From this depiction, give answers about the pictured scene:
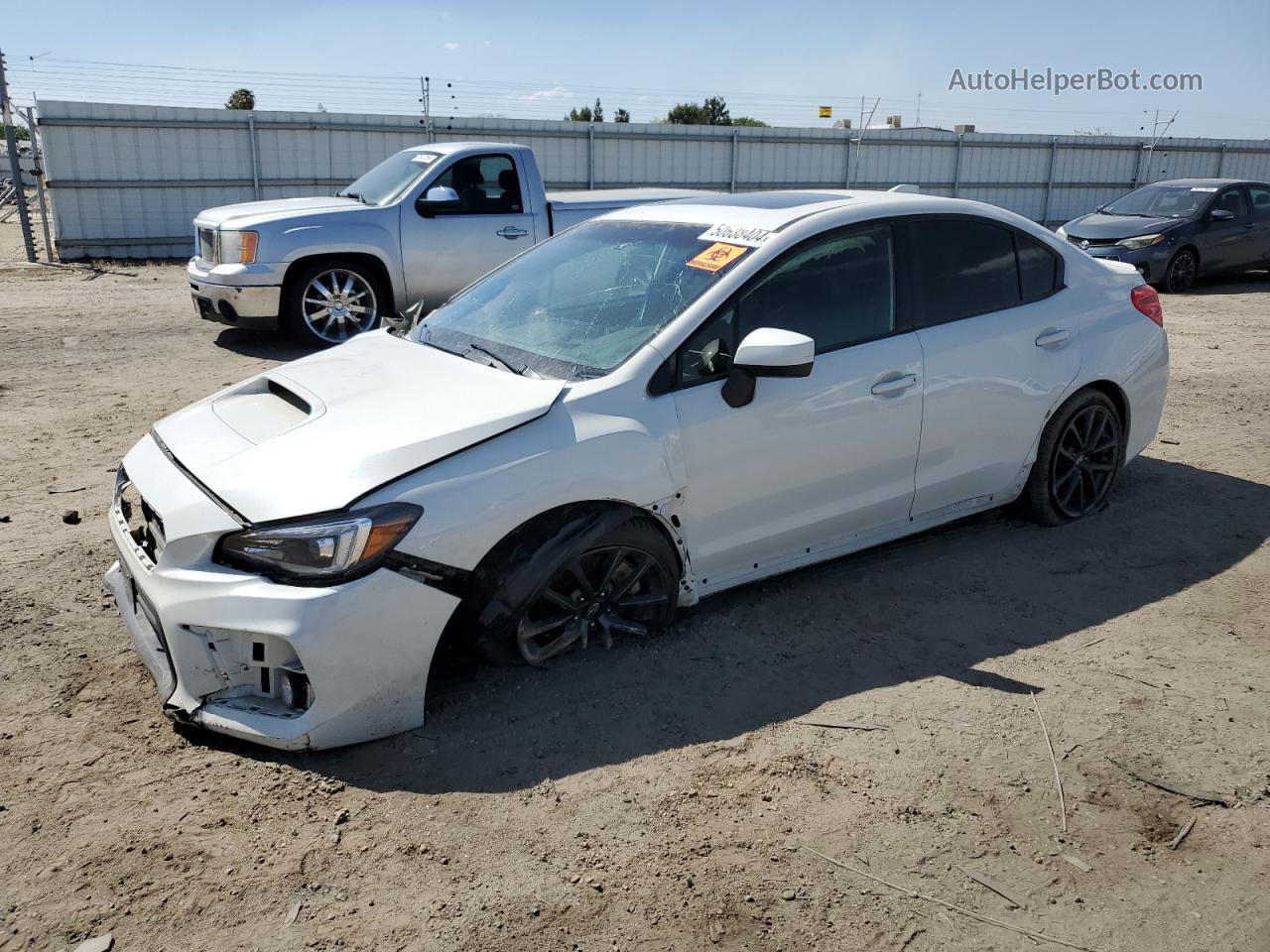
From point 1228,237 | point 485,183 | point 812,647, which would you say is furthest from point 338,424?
point 1228,237

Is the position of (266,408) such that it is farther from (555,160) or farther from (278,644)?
(555,160)

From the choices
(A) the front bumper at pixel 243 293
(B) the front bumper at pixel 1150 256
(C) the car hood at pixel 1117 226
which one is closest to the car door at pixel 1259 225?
(C) the car hood at pixel 1117 226

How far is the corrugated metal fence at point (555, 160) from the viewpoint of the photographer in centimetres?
1739

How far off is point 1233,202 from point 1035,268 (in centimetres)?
1250

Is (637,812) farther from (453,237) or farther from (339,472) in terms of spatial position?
(453,237)

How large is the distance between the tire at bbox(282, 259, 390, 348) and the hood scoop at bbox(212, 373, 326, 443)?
5.33 meters

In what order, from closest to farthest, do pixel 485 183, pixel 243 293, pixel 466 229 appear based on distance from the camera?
pixel 243 293
pixel 466 229
pixel 485 183

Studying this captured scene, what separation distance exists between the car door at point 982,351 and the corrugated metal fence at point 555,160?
643 inches

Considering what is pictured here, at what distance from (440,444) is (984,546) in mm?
2865

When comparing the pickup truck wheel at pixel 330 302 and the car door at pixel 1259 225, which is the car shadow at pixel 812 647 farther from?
the car door at pixel 1259 225

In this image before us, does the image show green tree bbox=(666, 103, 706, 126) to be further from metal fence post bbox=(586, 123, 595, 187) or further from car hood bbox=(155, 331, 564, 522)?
car hood bbox=(155, 331, 564, 522)

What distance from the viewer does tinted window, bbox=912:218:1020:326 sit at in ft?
14.9

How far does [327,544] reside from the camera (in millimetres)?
3158

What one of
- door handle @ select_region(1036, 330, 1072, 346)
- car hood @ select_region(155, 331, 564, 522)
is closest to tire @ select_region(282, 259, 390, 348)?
car hood @ select_region(155, 331, 564, 522)
